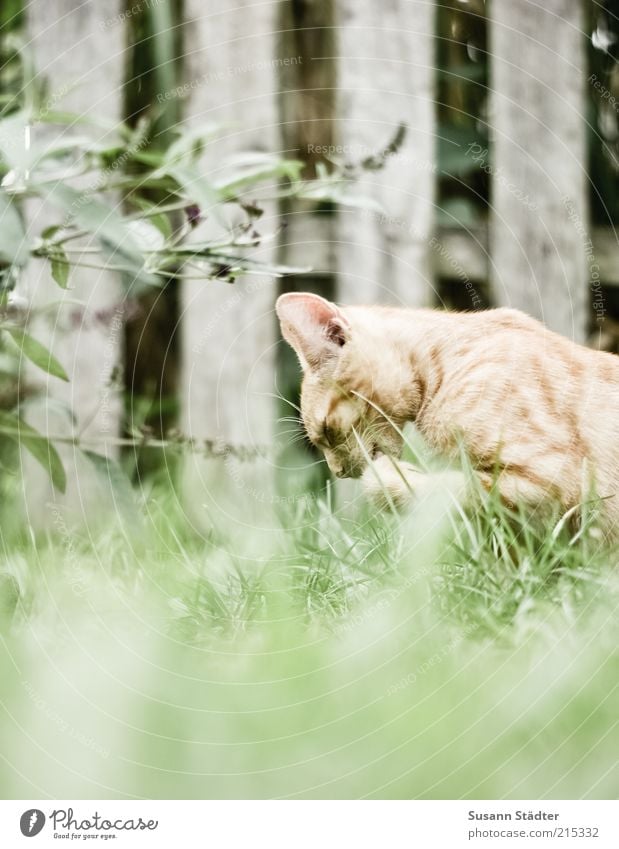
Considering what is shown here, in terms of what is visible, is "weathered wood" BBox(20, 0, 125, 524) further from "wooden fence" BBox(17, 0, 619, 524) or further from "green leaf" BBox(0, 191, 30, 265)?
"green leaf" BBox(0, 191, 30, 265)

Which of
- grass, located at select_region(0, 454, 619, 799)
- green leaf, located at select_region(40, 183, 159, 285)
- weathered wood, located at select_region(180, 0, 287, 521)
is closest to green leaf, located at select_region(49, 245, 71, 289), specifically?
green leaf, located at select_region(40, 183, 159, 285)

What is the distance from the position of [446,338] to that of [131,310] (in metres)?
0.65

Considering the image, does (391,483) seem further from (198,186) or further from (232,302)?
(232,302)

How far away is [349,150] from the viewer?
1.47m

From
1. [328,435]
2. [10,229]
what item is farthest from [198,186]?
[328,435]

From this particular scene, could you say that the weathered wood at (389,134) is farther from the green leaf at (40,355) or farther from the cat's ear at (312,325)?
the green leaf at (40,355)

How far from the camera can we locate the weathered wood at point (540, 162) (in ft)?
4.66

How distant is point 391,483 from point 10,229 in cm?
55

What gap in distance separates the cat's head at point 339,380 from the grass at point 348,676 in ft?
0.69

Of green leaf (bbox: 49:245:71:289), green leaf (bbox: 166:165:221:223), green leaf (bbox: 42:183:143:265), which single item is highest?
green leaf (bbox: 166:165:221:223)

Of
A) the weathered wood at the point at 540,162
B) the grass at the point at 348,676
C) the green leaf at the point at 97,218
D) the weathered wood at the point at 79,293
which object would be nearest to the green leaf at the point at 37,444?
the weathered wood at the point at 79,293

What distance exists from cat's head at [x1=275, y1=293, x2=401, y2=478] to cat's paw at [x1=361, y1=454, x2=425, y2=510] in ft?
0.14

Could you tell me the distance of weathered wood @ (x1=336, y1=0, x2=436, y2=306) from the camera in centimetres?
143
